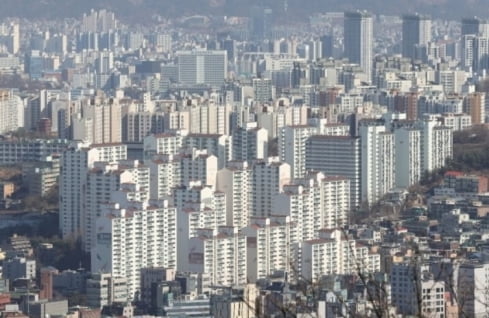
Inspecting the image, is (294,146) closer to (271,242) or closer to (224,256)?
(271,242)

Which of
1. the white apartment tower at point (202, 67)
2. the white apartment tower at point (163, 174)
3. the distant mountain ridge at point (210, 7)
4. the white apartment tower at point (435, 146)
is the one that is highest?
the distant mountain ridge at point (210, 7)

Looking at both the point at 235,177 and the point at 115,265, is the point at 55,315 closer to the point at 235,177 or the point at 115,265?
the point at 115,265

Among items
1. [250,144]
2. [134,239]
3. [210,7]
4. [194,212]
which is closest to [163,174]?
[194,212]

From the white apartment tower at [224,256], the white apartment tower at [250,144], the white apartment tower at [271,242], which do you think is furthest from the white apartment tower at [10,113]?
the white apartment tower at [224,256]

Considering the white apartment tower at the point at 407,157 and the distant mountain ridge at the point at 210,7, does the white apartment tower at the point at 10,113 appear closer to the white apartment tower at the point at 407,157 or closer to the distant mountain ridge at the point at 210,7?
the white apartment tower at the point at 407,157

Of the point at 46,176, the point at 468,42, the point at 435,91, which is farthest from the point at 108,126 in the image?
the point at 468,42
